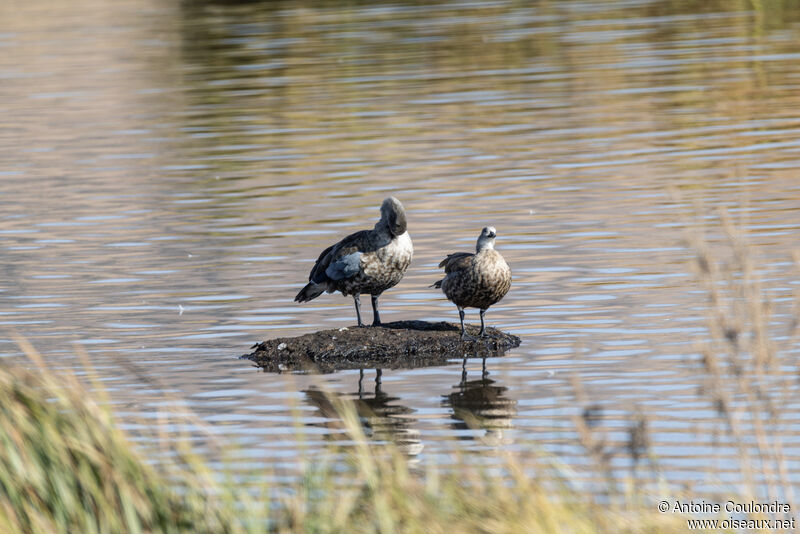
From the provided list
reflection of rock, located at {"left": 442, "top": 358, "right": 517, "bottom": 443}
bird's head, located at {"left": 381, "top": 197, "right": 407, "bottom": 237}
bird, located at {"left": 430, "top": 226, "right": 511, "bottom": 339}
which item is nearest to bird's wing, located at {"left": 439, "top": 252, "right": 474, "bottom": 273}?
bird, located at {"left": 430, "top": 226, "right": 511, "bottom": 339}

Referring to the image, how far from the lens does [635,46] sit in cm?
4275

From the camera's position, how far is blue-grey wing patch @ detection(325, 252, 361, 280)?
14.2 m

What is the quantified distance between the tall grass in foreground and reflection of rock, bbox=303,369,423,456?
287 centimetres

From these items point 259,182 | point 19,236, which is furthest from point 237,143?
point 19,236

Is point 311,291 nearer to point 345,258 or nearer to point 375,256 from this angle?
point 345,258

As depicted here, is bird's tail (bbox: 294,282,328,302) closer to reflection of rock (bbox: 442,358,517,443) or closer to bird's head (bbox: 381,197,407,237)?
bird's head (bbox: 381,197,407,237)

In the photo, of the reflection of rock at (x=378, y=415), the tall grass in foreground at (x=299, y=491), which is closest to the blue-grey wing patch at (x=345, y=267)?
the reflection of rock at (x=378, y=415)

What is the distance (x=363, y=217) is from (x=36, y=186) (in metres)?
7.53

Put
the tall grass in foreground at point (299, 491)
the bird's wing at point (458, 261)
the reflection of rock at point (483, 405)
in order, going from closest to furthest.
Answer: the tall grass in foreground at point (299, 491), the reflection of rock at point (483, 405), the bird's wing at point (458, 261)

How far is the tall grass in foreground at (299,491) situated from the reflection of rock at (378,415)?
9.41 ft

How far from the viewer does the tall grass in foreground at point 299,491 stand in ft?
22.5

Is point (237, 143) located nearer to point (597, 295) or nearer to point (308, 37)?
point (597, 295)

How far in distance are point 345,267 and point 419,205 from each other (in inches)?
316

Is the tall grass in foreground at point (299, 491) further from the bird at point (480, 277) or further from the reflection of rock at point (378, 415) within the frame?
the bird at point (480, 277)
